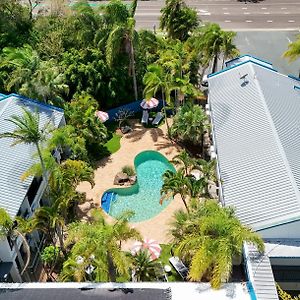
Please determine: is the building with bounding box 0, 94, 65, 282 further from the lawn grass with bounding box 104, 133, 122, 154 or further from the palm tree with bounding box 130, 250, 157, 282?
the palm tree with bounding box 130, 250, 157, 282

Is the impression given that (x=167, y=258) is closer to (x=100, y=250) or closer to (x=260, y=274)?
(x=260, y=274)

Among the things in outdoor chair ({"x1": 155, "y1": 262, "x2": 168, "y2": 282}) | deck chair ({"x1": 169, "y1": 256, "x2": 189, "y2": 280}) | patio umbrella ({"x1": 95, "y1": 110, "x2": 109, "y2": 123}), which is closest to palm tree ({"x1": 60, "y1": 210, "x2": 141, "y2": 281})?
outdoor chair ({"x1": 155, "y1": 262, "x2": 168, "y2": 282})

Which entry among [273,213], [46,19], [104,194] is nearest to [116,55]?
[46,19]

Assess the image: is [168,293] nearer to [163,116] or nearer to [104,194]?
[104,194]

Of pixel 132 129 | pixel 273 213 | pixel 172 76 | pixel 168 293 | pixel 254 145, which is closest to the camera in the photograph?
pixel 168 293

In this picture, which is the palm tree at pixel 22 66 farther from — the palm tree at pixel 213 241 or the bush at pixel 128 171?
the palm tree at pixel 213 241

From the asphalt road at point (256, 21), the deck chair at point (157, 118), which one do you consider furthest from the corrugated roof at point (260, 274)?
the asphalt road at point (256, 21)
